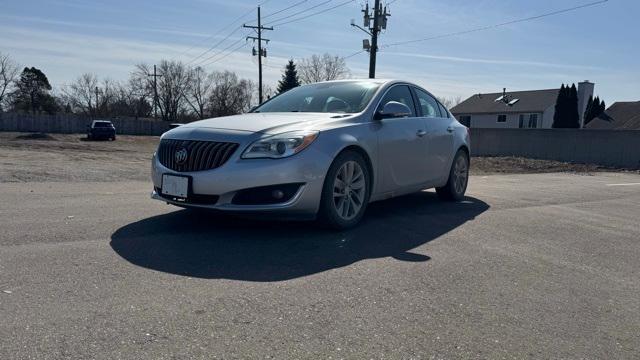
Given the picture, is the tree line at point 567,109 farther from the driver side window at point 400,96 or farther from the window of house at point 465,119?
A: the driver side window at point 400,96

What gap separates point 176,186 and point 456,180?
13.8ft

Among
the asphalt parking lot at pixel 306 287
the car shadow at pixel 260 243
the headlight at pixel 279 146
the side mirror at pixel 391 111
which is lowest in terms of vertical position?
the asphalt parking lot at pixel 306 287

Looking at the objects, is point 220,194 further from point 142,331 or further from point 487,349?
point 487,349

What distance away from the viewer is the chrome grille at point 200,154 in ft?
14.5

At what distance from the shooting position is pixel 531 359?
2.49 m

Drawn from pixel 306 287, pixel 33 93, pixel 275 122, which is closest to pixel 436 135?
pixel 275 122

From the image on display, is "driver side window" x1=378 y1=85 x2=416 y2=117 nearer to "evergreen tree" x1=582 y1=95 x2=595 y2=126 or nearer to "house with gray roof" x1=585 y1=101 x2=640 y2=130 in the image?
"house with gray roof" x1=585 y1=101 x2=640 y2=130

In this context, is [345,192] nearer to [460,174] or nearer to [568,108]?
[460,174]

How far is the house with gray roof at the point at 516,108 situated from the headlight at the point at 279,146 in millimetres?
56277

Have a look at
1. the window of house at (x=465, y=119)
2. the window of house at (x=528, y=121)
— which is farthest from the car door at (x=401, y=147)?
the window of house at (x=465, y=119)

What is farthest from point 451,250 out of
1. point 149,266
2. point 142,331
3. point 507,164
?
point 507,164

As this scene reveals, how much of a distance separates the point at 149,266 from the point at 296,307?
126cm

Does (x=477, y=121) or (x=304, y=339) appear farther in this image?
(x=477, y=121)

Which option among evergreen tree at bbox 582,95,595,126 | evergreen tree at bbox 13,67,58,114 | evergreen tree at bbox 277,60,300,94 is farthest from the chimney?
evergreen tree at bbox 13,67,58,114
